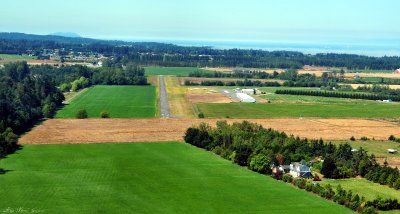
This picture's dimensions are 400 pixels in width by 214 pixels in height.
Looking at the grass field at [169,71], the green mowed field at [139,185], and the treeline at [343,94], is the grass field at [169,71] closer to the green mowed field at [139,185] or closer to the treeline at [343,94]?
the treeline at [343,94]

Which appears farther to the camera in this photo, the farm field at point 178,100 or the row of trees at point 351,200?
the farm field at point 178,100

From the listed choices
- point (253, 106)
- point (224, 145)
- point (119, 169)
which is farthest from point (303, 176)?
point (253, 106)

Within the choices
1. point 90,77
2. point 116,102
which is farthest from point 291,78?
point 116,102

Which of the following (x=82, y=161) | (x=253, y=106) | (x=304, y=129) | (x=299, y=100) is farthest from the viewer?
(x=299, y=100)

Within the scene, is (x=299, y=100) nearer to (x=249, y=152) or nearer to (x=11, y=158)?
(x=249, y=152)

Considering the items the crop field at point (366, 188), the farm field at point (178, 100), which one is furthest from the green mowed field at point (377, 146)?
the farm field at point (178, 100)

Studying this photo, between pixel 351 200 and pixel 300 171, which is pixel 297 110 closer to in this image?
pixel 300 171
